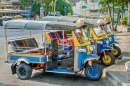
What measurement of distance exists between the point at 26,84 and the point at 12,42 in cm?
189

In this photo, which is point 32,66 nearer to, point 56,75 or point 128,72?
point 56,75

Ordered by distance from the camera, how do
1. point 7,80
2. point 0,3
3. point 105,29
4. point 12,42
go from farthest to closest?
1. point 0,3
2. point 105,29
3. point 12,42
4. point 7,80

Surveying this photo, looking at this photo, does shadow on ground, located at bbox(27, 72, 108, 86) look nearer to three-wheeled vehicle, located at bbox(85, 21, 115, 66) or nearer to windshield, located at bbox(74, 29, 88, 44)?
windshield, located at bbox(74, 29, 88, 44)

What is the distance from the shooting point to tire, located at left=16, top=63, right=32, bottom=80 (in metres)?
7.59

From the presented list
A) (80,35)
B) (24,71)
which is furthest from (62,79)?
(80,35)

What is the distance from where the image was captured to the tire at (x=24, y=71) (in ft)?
24.9

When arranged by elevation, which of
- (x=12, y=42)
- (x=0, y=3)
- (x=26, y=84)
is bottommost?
(x=26, y=84)

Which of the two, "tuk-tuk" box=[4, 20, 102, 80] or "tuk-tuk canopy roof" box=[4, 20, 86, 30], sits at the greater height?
"tuk-tuk canopy roof" box=[4, 20, 86, 30]

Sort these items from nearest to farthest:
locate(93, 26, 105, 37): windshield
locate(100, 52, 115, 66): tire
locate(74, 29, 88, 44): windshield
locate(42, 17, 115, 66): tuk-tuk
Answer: locate(74, 29, 88, 44): windshield
locate(100, 52, 115, 66): tire
locate(42, 17, 115, 66): tuk-tuk
locate(93, 26, 105, 37): windshield

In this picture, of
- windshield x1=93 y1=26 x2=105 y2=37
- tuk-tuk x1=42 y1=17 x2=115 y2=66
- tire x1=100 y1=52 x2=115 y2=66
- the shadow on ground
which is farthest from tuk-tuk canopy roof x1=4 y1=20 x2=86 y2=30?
windshield x1=93 y1=26 x2=105 y2=37

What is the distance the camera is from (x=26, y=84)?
283 inches

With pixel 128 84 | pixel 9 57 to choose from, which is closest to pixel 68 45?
pixel 9 57

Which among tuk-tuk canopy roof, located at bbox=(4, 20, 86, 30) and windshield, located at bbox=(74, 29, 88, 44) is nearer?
tuk-tuk canopy roof, located at bbox=(4, 20, 86, 30)

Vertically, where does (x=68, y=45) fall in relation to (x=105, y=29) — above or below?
below
